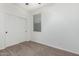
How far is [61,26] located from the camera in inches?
114

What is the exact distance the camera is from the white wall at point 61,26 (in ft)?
8.25

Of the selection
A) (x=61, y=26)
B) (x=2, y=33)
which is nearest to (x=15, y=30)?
(x=2, y=33)

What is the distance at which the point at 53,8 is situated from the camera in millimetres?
3205

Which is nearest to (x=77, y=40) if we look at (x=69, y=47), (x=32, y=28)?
(x=69, y=47)

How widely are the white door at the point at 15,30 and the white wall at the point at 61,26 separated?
133cm

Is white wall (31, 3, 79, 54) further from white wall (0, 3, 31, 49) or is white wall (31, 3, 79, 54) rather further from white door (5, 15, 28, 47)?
white door (5, 15, 28, 47)

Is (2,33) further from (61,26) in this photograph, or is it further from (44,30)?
(61,26)

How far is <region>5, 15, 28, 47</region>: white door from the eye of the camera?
3.17 metres

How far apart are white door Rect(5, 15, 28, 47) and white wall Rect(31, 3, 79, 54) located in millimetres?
1327

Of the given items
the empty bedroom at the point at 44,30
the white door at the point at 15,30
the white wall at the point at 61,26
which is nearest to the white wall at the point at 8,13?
the empty bedroom at the point at 44,30

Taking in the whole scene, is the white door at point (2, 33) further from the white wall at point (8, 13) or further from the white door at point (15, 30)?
the white door at point (15, 30)

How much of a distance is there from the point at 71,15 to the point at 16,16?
2.94m

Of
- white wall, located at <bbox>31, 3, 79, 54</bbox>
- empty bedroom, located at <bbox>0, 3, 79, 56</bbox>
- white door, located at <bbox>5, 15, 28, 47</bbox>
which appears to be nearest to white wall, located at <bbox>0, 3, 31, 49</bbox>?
empty bedroom, located at <bbox>0, 3, 79, 56</bbox>

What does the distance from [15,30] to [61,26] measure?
2.59 metres
